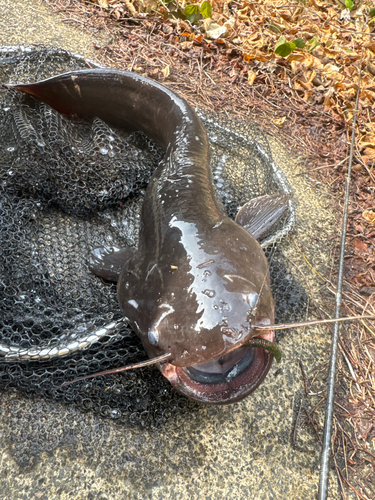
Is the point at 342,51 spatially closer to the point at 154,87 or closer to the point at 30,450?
the point at 154,87

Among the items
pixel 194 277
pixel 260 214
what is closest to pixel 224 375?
pixel 194 277

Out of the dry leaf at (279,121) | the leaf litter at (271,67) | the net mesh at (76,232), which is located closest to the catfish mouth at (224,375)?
the net mesh at (76,232)

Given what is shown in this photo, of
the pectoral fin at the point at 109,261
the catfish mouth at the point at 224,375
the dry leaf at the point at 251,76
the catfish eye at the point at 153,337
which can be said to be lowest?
the pectoral fin at the point at 109,261

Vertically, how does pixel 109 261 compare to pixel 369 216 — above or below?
below

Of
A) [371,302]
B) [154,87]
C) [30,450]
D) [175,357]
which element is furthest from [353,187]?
[30,450]

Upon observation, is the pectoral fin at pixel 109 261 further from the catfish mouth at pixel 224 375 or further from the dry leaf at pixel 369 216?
the dry leaf at pixel 369 216

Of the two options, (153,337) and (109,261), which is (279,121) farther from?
(153,337)
